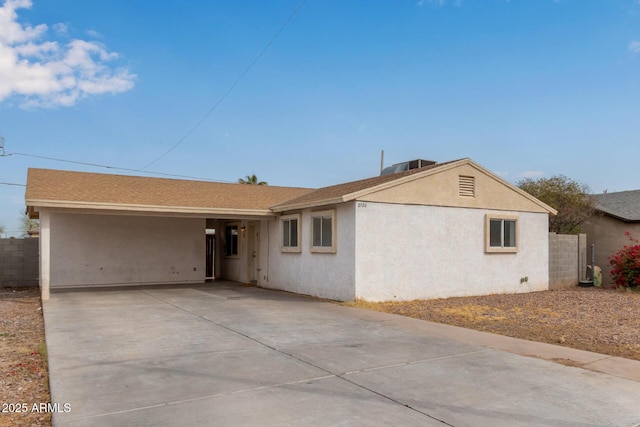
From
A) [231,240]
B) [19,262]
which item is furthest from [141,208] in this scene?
[19,262]

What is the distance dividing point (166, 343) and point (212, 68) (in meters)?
14.1

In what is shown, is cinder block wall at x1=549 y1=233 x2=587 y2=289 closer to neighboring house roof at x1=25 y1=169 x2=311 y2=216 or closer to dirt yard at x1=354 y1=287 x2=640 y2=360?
dirt yard at x1=354 y1=287 x2=640 y2=360

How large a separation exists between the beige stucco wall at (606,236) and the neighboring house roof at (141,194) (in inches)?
570

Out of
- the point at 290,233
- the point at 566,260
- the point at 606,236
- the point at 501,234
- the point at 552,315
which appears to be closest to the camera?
the point at 552,315

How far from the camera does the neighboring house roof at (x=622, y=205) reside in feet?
65.2

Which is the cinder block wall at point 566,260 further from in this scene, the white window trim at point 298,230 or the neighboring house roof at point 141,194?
the neighboring house roof at point 141,194

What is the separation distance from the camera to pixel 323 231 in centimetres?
1320

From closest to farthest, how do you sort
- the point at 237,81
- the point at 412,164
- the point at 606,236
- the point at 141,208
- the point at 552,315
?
the point at 552,315 < the point at 141,208 < the point at 412,164 < the point at 237,81 < the point at 606,236

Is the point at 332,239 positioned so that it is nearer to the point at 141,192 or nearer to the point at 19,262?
the point at 141,192

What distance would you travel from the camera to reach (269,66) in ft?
54.4

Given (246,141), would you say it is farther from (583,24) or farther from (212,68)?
(583,24)

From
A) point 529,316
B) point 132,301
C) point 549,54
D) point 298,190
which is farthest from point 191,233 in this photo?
point 549,54

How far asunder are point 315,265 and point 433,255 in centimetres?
353

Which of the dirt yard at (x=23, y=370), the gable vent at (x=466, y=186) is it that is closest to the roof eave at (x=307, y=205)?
the gable vent at (x=466, y=186)
